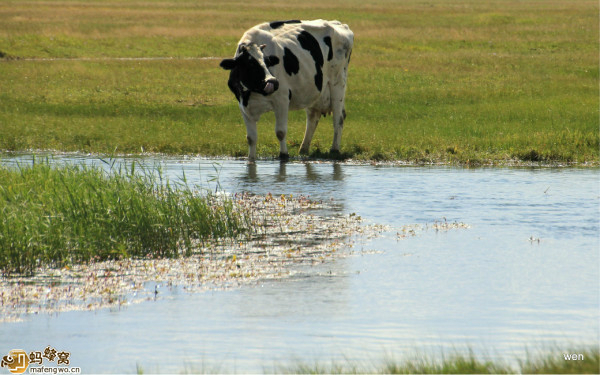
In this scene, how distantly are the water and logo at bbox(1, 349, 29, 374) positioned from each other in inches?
6.5

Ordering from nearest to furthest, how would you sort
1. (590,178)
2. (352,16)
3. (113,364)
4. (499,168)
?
(113,364), (590,178), (499,168), (352,16)

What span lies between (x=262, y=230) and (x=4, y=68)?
Result: 24.4 m

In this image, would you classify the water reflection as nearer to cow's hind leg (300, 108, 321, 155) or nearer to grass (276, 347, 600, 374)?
cow's hind leg (300, 108, 321, 155)

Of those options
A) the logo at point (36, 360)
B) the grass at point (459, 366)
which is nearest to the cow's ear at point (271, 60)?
the logo at point (36, 360)

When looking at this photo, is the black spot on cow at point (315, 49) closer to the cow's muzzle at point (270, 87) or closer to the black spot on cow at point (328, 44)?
the black spot on cow at point (328, 44)

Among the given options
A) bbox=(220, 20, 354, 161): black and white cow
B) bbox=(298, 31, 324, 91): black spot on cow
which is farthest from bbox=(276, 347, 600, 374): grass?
bbox=(298, 31, 324, 91): black spot on cow

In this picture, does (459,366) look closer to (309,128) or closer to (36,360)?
(36,360)

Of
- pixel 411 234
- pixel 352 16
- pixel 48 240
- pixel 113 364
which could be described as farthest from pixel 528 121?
pixel 352 16

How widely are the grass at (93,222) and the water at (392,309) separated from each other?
71.8 inches

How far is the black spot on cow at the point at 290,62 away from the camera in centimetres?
1975

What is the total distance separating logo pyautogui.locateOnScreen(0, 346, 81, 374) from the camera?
7266 mm

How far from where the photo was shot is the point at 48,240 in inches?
426

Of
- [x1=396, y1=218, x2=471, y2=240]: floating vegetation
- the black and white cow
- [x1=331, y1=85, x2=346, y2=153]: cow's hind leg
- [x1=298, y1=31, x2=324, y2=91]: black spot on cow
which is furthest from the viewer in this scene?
[x1=331, y1=85, x2=346, y2=153]: cow's hind leg

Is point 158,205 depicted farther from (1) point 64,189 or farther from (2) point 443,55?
(2) point 443,55
